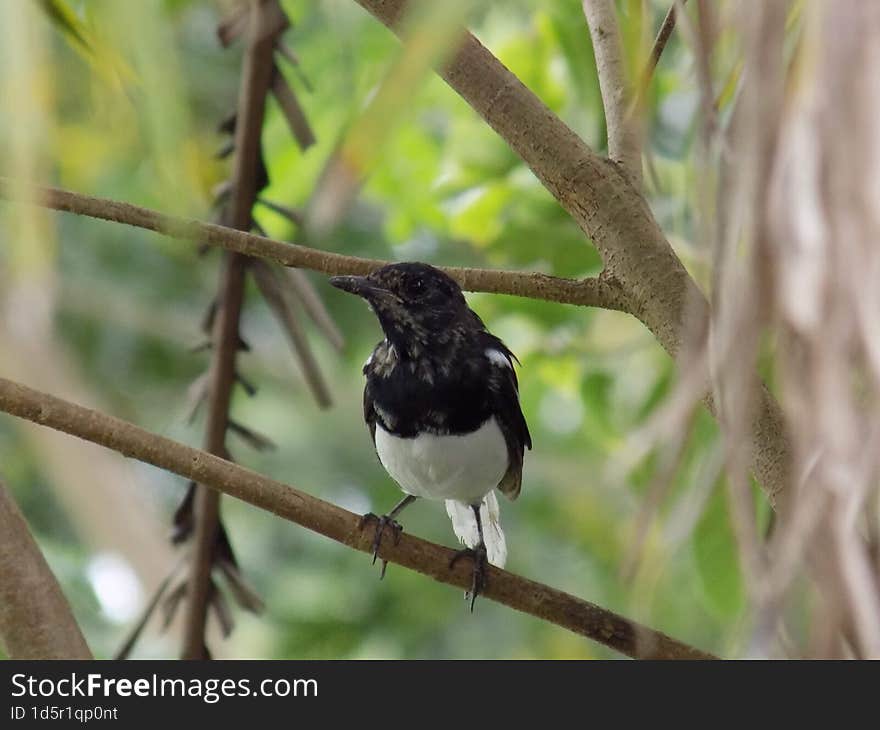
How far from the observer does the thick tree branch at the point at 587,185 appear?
196cm

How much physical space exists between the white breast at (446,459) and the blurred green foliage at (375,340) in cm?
34

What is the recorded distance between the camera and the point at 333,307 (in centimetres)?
553

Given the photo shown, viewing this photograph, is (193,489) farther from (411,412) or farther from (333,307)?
(333,307)

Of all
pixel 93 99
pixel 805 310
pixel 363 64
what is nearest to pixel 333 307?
pixel 363 64

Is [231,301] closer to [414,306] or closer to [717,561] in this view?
[414,306]

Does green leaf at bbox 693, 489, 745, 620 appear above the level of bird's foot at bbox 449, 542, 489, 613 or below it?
above

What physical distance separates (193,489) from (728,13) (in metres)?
2.38

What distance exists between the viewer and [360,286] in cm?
280


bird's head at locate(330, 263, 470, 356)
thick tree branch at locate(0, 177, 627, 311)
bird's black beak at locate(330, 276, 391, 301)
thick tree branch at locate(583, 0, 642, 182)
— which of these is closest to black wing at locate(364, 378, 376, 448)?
bird's head at locate(330, 263, 470, 356)

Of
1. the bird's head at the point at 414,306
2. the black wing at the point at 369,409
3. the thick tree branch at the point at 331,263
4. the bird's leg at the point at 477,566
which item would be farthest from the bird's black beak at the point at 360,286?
the bird's leg at the point at 477,566

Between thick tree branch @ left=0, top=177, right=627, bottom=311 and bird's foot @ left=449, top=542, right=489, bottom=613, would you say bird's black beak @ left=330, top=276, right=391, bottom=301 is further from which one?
bird's foot @ left=449, top=542, right=489, bottom=613

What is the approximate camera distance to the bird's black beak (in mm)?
2674

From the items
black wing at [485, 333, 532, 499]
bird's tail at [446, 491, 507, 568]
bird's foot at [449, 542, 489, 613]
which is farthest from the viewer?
bird's tail at [446, 491, 507, 568]
